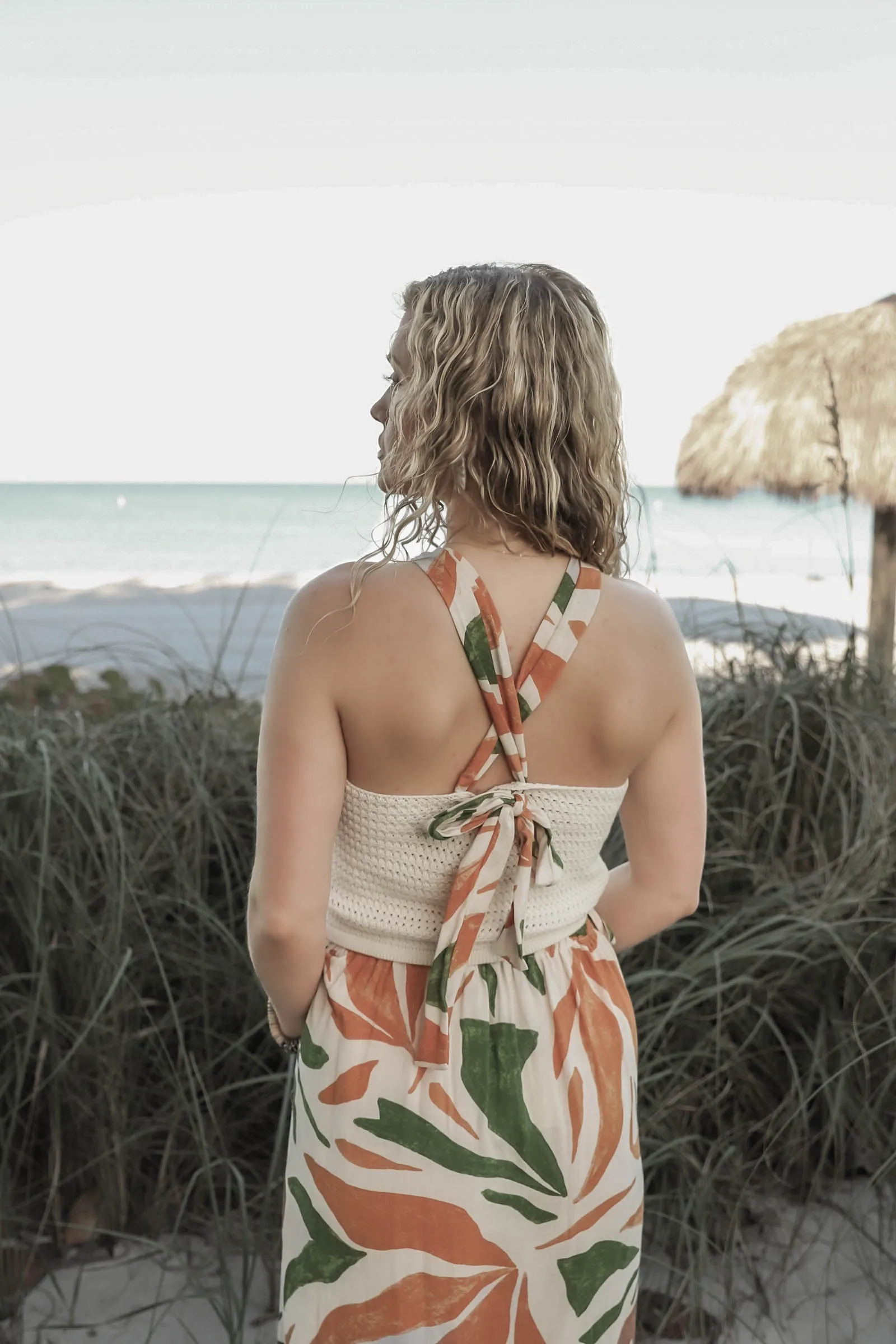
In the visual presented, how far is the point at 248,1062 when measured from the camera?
206 centimetres

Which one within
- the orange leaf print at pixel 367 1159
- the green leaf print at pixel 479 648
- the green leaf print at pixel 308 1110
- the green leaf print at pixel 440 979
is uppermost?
the green leaf print at pixel 479 648

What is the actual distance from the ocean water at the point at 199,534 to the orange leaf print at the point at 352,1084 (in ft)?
47.0

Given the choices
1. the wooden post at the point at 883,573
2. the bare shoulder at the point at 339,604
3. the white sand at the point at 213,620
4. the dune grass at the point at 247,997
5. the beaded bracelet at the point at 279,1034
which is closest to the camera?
the bare shoulder at the point at 339,604

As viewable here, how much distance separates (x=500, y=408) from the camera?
35.9 inches

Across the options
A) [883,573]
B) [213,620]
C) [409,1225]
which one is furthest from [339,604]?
[213,620]

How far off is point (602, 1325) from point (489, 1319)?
5.7 inches

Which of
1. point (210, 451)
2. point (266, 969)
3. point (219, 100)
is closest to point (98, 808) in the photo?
point (266, 969)

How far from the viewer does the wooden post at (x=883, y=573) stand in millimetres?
3510

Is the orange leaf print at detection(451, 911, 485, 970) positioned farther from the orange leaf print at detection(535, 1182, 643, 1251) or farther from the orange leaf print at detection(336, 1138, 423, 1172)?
the orange leaf print at detection(535, 1182, 643, 1251)

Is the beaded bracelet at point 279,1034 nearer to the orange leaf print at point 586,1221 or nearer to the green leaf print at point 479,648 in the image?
the orange leaf print at point 586,1221

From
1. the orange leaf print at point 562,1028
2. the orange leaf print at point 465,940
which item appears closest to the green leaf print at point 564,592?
the orange leaf print at point 465,940

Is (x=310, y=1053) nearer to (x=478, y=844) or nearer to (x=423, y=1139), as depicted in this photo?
(x=423, y=1139)

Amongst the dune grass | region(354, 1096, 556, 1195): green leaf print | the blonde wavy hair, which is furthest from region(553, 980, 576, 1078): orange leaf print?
the dune grass

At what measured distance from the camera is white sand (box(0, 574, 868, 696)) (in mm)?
2531
